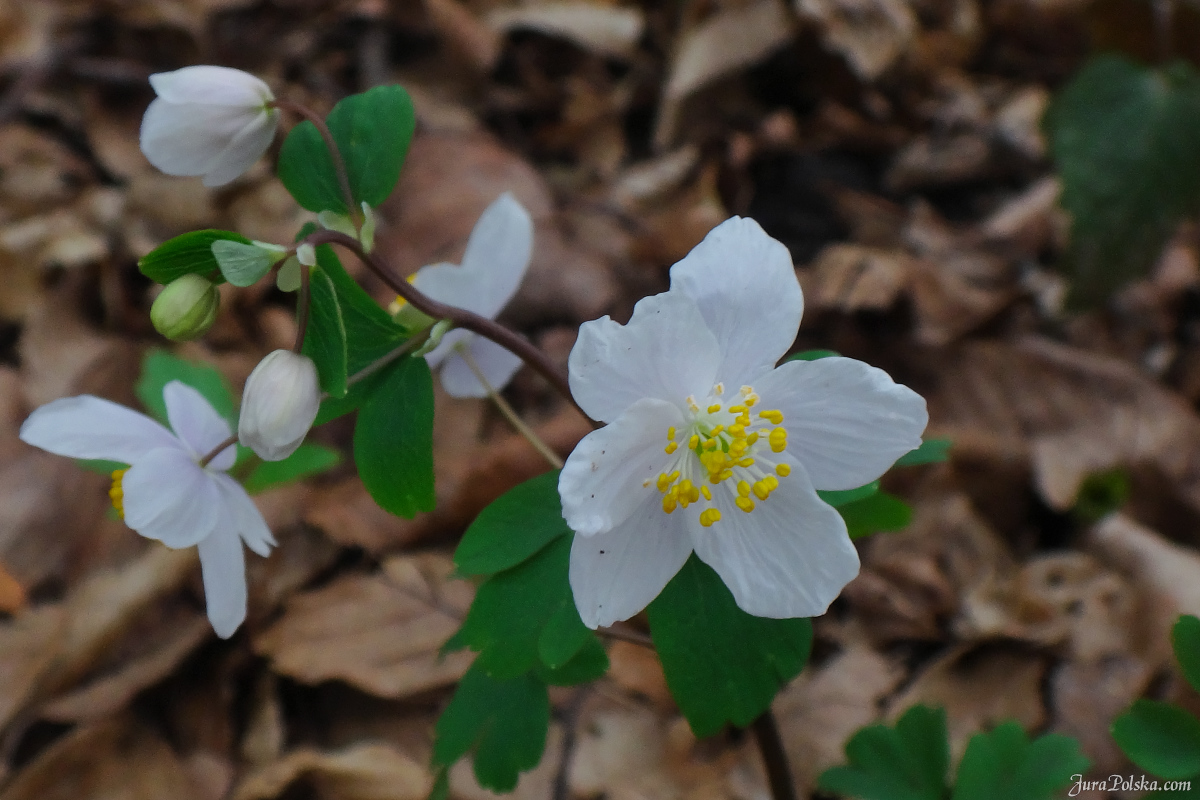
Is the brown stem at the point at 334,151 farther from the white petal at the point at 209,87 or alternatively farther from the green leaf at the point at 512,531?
the green leaf at the point at 512,531

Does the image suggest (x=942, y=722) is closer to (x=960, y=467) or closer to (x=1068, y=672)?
(x=1068, y=672)

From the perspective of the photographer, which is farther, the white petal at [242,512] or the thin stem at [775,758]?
the thin stem at [775,758]

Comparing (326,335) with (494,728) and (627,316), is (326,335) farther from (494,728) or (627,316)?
(627,316)

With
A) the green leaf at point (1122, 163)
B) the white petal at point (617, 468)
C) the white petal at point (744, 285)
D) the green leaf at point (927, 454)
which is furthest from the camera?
the green leaf at point (1122, 163)

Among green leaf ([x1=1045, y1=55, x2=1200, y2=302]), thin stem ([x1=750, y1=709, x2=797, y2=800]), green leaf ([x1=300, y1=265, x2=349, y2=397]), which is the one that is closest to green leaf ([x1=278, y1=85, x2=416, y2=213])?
green leaf ([x1=300, y1=265, x2=349, y2=397])

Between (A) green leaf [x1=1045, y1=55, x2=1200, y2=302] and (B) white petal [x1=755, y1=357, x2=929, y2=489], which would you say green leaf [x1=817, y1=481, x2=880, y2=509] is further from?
(A) green leaf [x1=1045, y1=55, x2=1200, y2=302]


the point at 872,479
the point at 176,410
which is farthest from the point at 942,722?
the point at 176,410

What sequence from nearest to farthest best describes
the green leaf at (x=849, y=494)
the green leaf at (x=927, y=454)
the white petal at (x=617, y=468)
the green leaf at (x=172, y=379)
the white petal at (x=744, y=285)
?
the white petal at (x=617, y=468) < the white petal at (x=744, y=285) < the green leaf at (x=849, y=494) < the green leaf at (x=927, y=454) < the green leaf at (x=172, y=379)

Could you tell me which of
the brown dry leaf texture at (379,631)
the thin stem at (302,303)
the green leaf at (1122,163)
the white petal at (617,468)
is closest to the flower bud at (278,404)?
the thin stem at (302,303)
